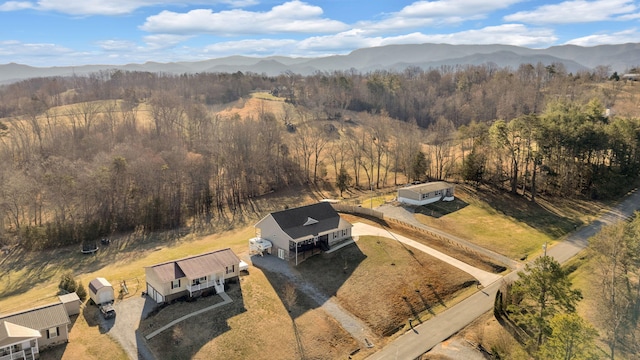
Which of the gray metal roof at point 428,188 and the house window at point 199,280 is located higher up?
the house window at point 199,280

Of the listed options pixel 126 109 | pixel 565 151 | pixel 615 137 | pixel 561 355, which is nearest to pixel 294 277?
pixel 561 355

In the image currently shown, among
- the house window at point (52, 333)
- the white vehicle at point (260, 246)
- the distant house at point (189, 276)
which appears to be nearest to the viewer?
the house window at point (52, 333)

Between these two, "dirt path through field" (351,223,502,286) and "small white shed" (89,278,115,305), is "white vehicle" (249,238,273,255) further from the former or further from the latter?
"small white shed" (89,278,115,305)

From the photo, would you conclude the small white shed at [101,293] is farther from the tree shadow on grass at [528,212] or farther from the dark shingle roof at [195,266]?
the tree shadow on grass at [528,212]

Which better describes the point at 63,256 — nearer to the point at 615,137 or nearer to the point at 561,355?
the point at 561,355

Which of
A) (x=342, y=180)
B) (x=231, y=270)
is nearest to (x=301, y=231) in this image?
(x=231, y=270)

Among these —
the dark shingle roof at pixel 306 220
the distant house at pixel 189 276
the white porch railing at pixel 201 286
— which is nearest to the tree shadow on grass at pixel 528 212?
the dark shingle roof at pixel 306 220

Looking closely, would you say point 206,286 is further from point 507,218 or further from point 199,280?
point 507,218

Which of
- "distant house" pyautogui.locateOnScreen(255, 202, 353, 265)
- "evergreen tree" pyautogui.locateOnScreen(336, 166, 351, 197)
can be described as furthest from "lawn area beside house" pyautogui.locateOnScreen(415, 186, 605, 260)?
"evergreen tree" pyautogui.locateOnScreen(336, 166, 351, 197)
